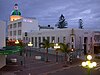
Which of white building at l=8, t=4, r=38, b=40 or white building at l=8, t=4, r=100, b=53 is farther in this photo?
white building at l=8, t=4, r=38, b=40

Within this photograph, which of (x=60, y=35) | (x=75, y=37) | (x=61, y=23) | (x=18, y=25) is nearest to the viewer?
(x=75, y=37)

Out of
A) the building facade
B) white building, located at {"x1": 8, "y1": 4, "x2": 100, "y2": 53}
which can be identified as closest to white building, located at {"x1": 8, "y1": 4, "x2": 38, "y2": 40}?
white building, located at {"x1": 8, "y1": 4, "x2": 100, "y2": 53}

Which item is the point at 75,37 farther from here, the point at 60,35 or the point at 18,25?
the point at 18,25

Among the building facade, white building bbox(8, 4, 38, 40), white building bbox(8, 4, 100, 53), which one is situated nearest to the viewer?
the building facade

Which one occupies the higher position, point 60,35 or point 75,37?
point 60,35

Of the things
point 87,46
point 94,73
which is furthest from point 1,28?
point 87,46

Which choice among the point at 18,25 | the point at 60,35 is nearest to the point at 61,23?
the point at 18,25

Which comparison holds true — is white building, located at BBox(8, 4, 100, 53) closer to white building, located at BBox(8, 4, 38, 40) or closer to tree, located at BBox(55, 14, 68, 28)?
white building, located at BBox(8, 4, 38, 40)

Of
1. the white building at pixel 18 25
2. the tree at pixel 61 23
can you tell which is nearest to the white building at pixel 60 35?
the white building at pixel 18 25

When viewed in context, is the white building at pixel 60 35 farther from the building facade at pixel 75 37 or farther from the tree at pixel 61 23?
the tree at pixel 61 23

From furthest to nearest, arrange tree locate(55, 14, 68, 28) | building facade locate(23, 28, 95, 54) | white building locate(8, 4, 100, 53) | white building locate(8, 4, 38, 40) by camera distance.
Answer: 1. tree locate(55, 14, 68, 28)
2. white building locate(8, 4, 38, 40)
3. white building locate(8, 4, 100, 53)
4. building facade locate(23, 28, 95, 54)

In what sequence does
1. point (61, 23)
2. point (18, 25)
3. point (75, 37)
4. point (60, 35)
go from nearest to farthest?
1. point (75, 37)
2. point (60, 35)
3. point (18, 25)
4. point (61, 23)

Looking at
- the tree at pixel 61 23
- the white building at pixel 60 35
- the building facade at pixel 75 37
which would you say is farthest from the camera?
the tree at pixel 61 23

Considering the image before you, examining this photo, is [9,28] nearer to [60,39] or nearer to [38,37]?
[38,37]
